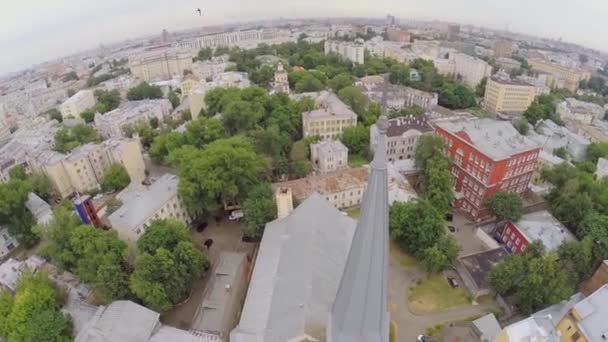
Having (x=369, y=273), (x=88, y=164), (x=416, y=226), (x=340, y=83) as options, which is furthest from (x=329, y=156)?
(x=88, y=164)

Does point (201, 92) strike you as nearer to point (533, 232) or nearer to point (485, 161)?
point (485, 161)

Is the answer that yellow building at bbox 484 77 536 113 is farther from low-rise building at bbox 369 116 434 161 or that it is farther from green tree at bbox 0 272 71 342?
green tree at bbox 0 272 71 342

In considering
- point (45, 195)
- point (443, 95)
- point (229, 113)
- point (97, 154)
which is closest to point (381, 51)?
point (443, 95)

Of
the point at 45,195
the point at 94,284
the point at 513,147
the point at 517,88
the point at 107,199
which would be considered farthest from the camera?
the point at 517,88

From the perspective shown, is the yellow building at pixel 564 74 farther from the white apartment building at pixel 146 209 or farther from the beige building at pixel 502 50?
the white apartment building at pixel 146 209

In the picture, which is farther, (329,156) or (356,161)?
(356,161)

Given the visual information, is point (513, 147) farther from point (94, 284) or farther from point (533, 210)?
point (94, 284)
